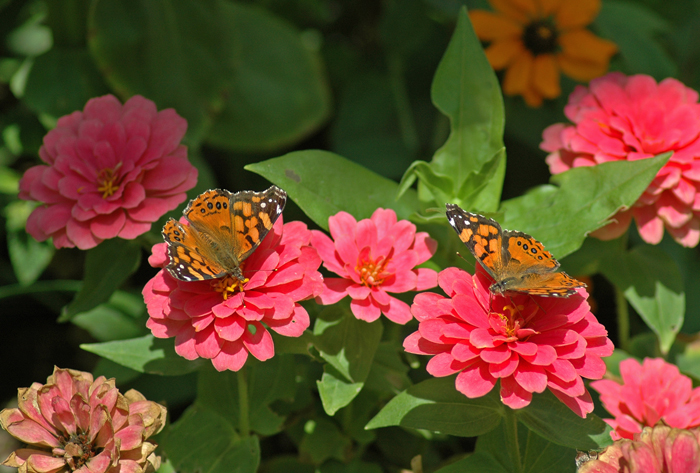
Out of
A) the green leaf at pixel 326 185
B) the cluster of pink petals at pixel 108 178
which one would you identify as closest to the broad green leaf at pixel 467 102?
the green leaf at pixel 326 185

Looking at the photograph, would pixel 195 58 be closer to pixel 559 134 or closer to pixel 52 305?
pixel 52 305

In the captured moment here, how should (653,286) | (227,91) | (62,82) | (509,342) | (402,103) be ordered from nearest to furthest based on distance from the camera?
(509,342) < (653,286) < (62,82) < (227,91) < (402,103)

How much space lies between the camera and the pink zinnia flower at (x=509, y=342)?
2.30ft

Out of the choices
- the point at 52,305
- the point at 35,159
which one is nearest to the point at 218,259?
the point at 52,305

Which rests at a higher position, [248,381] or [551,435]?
[551,435]

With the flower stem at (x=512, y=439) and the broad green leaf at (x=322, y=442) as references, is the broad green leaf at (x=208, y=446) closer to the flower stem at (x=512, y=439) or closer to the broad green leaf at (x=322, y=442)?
the broad green leaf at (x=322, y=442)

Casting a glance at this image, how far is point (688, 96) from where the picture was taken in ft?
3.45

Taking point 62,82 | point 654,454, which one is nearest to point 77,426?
point 654,454

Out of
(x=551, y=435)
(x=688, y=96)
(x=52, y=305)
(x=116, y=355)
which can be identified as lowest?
(x=52, y=305)

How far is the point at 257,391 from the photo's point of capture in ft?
3.28

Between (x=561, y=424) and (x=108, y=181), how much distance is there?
2.42 feet

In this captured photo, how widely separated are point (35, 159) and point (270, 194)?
1131mm

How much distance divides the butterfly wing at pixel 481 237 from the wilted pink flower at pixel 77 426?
47 cm

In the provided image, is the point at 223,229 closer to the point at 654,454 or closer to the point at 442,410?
the point at 442,410
